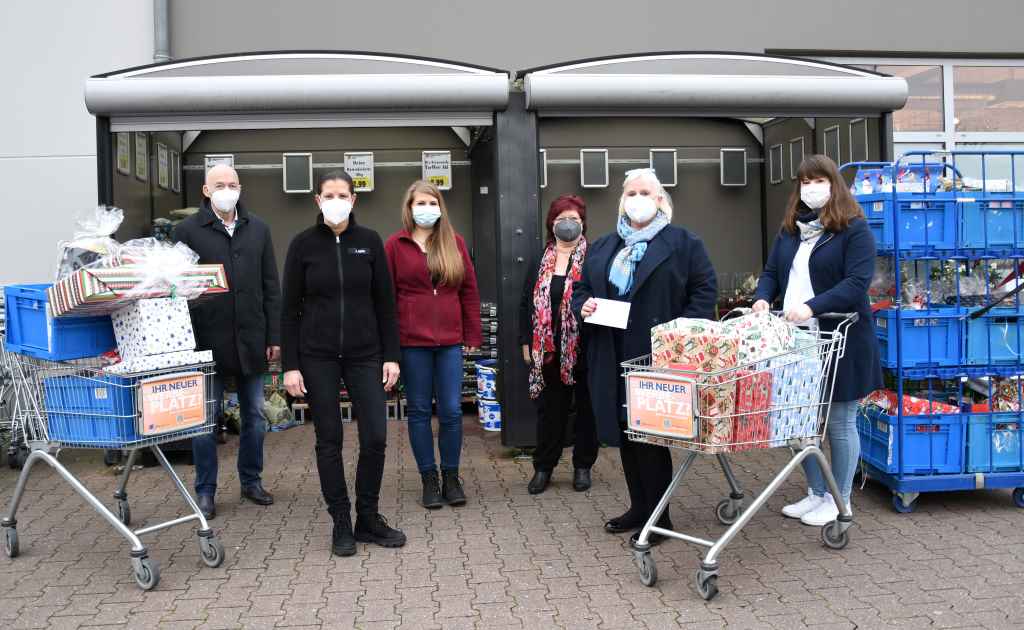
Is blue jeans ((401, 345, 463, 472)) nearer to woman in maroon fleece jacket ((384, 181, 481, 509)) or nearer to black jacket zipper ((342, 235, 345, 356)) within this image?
woman in maroon fleece jacket ((384, 181, 481, 509))

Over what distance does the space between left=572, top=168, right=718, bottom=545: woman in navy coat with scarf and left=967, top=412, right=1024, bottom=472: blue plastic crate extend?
5.89ft

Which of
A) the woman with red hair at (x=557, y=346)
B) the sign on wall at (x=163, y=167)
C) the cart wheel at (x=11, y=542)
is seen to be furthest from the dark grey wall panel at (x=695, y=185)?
the cart wheel at (x=11, y=542)

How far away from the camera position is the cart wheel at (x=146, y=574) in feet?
13.3

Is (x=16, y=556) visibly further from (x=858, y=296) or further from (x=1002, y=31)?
(x=1002, y=31)

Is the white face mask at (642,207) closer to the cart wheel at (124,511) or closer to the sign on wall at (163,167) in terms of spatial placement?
the cart wheel at (124,511)

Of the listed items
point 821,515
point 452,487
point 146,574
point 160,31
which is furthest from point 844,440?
point 160,31

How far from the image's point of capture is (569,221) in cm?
548

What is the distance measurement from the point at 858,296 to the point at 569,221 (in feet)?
5.62

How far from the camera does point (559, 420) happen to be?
563 centimetres

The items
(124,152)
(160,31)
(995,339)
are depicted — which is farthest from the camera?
(160,31)

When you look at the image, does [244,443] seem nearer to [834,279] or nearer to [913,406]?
[834,279]

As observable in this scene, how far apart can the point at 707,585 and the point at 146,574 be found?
7.86 feet

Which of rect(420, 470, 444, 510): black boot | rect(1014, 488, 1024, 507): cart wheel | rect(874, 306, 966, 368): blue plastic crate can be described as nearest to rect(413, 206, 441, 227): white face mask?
rect(420, 470, 444, 510): black boot

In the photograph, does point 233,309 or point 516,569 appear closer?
point 516,569
